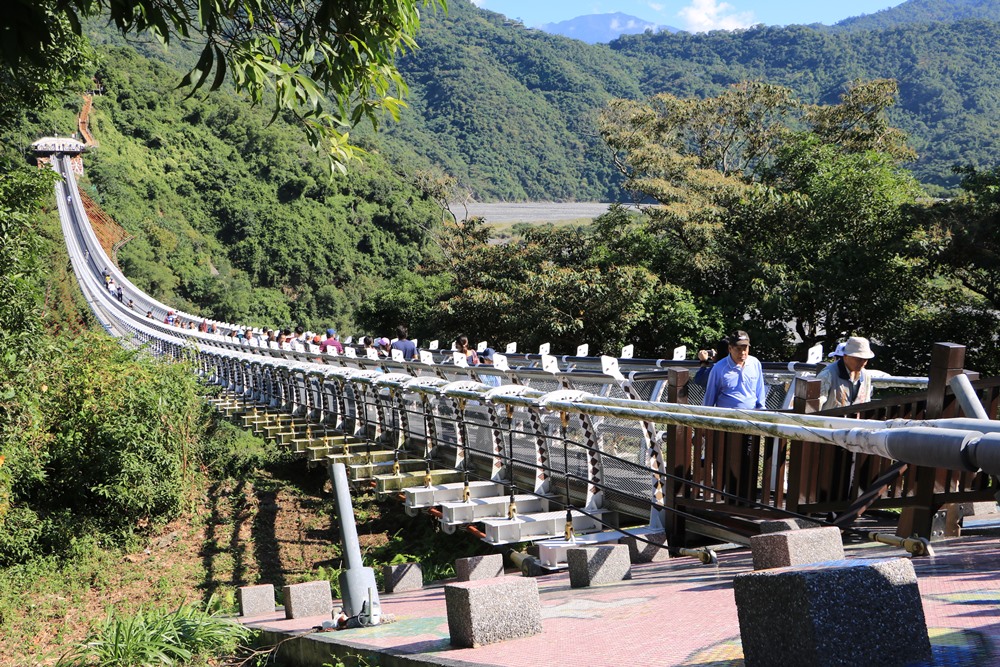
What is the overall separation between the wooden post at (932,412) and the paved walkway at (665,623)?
0.58 feet

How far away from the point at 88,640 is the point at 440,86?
142007mm

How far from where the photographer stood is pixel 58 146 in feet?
257

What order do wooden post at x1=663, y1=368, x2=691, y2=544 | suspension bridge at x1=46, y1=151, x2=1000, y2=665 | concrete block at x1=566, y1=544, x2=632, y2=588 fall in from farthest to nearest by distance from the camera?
wooden post at x1=663, y1=368, x2=691, y2=544
concrete block at x1=566, y1=544, x2=632, y2=588
suspension bridge at x1=46, y1=151, x2=1000, y2=665

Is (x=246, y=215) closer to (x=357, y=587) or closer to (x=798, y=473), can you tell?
(x=357, y=587)

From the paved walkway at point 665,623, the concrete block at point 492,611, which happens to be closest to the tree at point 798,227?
the paved walkway at point 665,623

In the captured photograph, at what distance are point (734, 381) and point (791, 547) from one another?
8.85ft

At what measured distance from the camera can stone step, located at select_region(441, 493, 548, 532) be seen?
8.75 meters

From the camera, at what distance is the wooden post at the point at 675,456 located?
6.75 meters

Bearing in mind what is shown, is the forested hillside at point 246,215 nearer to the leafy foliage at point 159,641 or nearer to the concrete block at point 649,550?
the leafy foliage at point 159,641


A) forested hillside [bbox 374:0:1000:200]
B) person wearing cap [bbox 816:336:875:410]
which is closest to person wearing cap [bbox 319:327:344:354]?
person wearing cap [bbox 816:336:875:410]

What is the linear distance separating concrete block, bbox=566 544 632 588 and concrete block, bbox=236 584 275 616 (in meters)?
3.14

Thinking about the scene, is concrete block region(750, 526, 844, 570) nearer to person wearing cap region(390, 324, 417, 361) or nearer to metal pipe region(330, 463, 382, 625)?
metal pipe region(330, 463, 382, 625)

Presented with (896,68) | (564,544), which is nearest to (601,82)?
(896,68)

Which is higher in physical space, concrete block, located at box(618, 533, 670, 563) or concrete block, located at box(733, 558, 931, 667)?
concrete block, located at box(733, 558, 931, 667)
